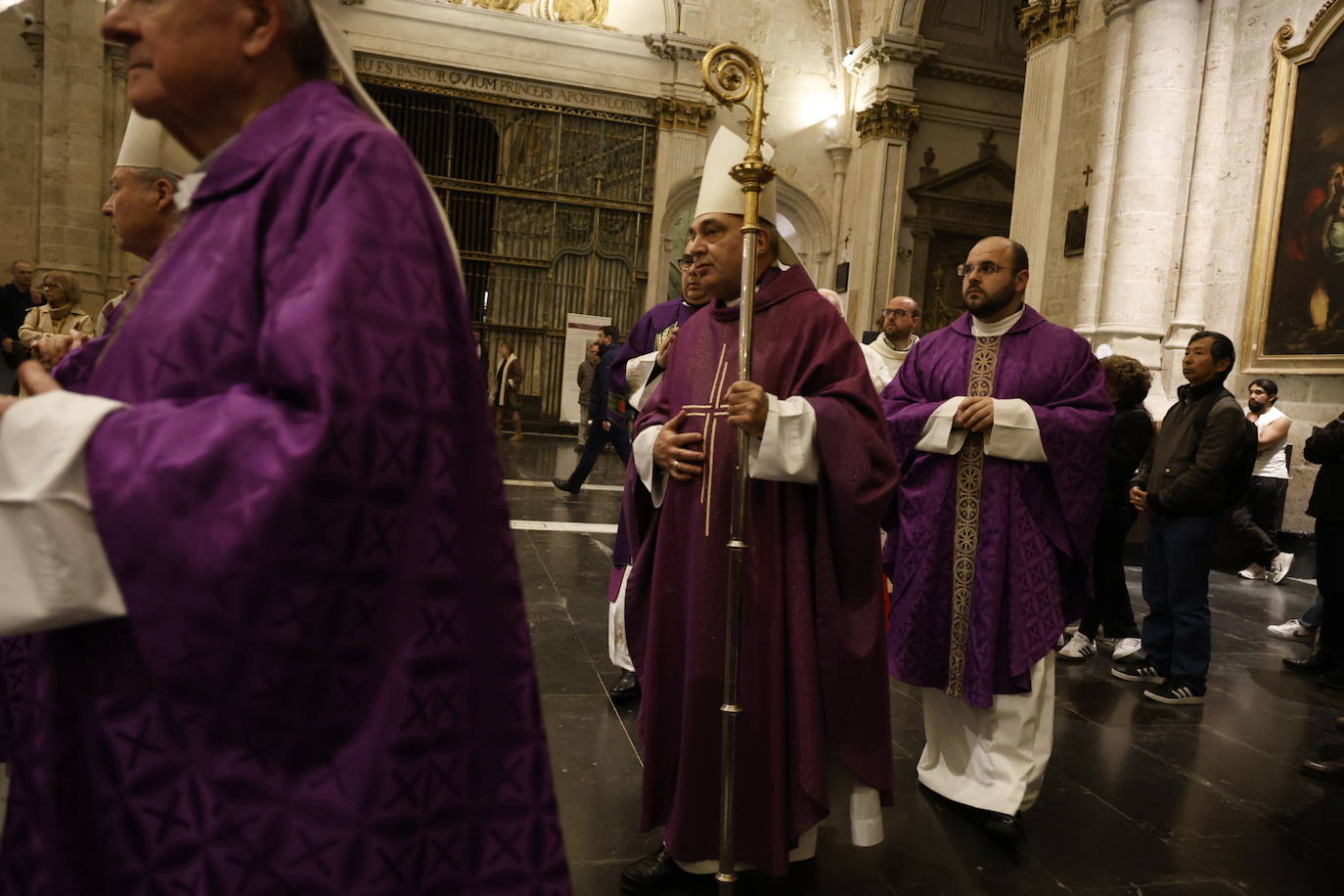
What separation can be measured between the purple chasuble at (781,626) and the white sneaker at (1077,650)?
10.4 ft

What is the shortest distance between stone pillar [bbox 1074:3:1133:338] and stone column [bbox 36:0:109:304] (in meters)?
12.7

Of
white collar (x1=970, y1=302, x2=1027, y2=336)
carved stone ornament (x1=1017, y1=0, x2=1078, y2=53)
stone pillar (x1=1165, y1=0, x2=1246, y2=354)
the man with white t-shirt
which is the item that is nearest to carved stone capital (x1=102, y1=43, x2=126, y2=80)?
carved stone ornament (x1=1017, y1=0, x2=1078, y2=53)

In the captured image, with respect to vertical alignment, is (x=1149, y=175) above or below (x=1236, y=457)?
above

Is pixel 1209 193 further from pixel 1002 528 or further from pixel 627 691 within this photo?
pixel 627 691

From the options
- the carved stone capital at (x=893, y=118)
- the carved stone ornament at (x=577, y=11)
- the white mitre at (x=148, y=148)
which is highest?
the carved stone ornament at (x=577, y=11)

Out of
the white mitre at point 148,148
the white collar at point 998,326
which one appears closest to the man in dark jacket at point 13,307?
the white mitre at point 148,148

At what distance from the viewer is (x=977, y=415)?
3.05m

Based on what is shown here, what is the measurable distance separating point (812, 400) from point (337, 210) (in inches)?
61.2

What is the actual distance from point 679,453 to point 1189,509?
3.26 meters

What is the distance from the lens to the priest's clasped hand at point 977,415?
9.98 feet

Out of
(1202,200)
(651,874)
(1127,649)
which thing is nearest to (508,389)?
(1202,200)

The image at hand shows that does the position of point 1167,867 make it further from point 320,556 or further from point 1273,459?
point 1273,459

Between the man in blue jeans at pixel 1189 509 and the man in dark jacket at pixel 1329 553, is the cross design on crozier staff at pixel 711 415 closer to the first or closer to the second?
the man in blue jeans at pixel 1189 509

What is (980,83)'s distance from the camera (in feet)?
48.5
